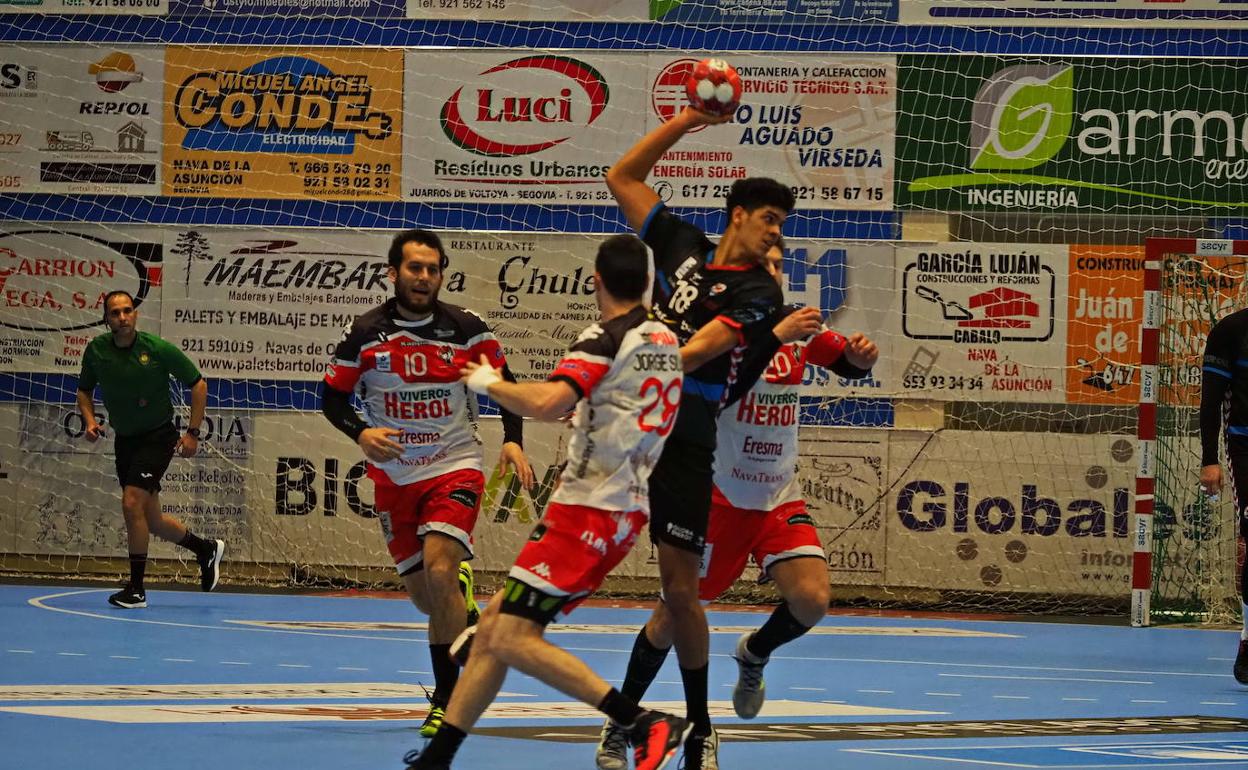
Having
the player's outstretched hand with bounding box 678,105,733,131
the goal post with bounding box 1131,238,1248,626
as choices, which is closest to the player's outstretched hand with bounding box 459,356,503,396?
the player's outstretched hand with bounding box 678,105,733,131

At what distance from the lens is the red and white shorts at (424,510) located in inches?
330

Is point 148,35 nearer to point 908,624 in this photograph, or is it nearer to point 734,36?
point 734,36

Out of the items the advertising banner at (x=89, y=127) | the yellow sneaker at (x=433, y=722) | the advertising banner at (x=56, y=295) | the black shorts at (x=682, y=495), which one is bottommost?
the yellow sneaker at (x=433, y=722)

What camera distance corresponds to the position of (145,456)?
14484mm

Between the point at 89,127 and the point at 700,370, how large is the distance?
11937mm

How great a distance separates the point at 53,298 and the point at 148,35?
2923 mm

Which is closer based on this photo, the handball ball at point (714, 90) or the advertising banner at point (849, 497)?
the handball ball at point (714, 90)

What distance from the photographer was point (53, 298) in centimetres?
1712

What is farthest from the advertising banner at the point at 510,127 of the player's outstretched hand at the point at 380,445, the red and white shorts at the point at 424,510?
the player's outstretched hand at the point at 380,445

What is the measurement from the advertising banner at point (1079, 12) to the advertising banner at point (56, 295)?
8406 millimetres

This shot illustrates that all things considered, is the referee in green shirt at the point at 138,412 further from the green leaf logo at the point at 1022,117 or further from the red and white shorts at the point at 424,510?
the green leaf logo at the point at 1022,117

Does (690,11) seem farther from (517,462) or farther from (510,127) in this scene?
(517,462)

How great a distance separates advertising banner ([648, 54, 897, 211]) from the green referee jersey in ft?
16.6

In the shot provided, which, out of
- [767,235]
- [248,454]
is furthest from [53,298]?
[767,235]
